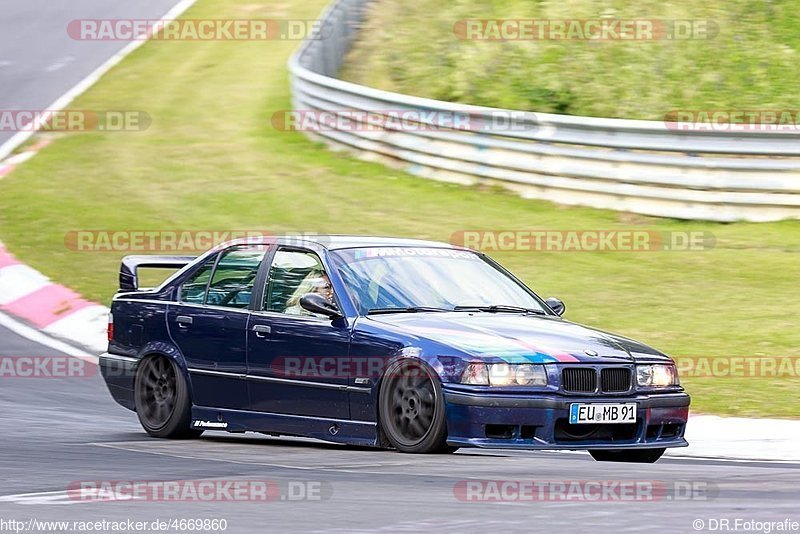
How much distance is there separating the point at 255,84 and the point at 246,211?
9068 mm

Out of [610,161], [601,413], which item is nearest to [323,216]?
[610,161]

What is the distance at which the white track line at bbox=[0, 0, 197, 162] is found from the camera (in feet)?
77.3

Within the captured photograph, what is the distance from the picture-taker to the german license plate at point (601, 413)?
808 cm

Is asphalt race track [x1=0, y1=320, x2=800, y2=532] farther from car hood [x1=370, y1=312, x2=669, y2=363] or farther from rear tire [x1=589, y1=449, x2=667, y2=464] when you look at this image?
car hood [x1=370, y1=312, x2=669, y2=363]

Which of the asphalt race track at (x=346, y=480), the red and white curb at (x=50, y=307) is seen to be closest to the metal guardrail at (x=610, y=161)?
the red and white curb at (x=50, y=307)

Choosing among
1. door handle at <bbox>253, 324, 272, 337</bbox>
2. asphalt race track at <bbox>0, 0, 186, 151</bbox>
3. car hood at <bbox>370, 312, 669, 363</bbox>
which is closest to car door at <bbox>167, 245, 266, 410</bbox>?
door handle at <bbox>253, 324, 272, 337</bbox>

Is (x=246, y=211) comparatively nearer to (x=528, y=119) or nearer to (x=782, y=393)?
(x=528, y=119)

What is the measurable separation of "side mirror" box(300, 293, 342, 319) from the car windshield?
155mm

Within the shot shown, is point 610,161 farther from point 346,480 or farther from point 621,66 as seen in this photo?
point 346,480

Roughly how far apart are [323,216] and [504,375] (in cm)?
1037

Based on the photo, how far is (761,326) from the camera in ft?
42.0

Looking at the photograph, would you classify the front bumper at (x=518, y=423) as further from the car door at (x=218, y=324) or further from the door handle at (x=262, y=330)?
the car door at (x=218, y=324)

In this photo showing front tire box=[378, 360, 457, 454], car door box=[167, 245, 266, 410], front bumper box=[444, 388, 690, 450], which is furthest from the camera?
car door box=[167, 245, 266, 410]

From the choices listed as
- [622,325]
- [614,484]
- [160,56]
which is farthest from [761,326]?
[160,56]
